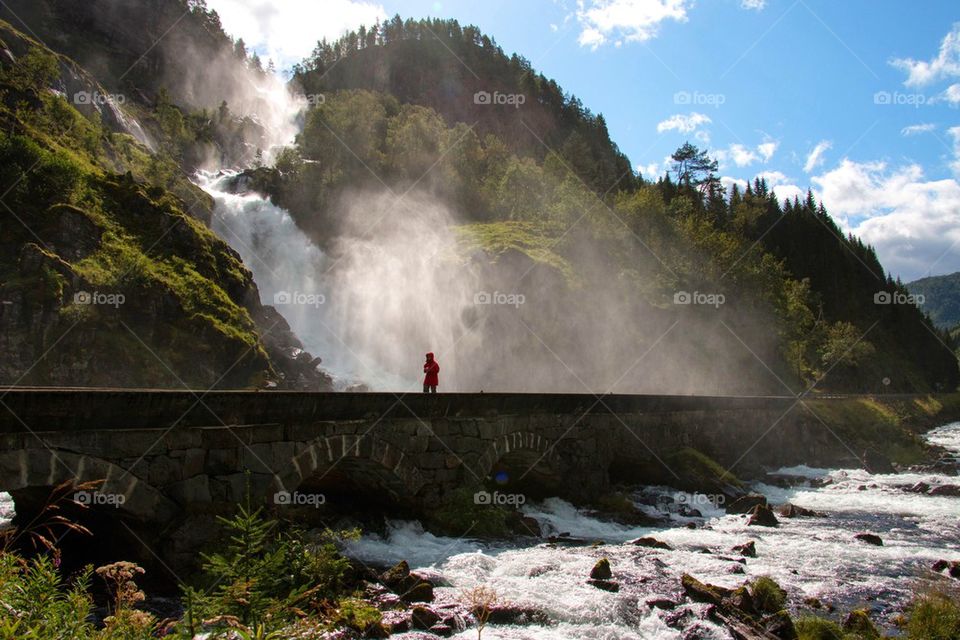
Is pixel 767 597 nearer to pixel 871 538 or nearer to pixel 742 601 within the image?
pixel 742 601

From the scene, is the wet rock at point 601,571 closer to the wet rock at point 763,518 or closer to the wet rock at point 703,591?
the wet rock at point 703,591

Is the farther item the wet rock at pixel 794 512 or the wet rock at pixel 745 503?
the wet rock at pixel 745 503

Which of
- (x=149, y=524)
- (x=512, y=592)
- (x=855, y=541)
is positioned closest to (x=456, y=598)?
(x=512, y=592)

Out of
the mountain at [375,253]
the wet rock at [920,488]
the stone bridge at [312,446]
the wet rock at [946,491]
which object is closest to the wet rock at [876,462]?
the wet rock at [920,488]

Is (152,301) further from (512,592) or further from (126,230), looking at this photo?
(512,592)

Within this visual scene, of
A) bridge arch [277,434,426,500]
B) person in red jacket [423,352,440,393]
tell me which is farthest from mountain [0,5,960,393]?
bridge arch [277,434,426,500]

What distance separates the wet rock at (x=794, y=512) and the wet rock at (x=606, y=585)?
1067cm

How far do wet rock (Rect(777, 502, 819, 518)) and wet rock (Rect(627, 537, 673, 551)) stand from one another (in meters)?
6.75

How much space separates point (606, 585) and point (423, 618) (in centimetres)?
371

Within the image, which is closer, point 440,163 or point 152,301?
point 152,301

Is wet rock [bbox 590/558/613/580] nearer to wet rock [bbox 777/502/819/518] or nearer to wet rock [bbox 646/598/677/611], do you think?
wet rock [bbox 646/598/677/611]

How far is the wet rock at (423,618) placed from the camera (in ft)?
30.6

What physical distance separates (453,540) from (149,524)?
21.6ft

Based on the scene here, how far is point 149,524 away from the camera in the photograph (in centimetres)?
977
